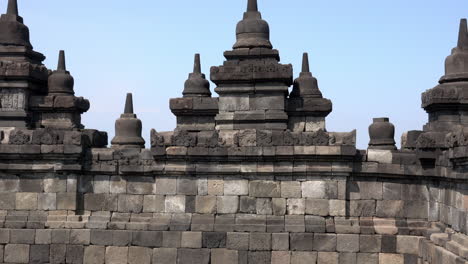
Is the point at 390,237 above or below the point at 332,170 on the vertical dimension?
below

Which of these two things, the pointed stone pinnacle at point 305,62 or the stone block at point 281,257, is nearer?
the stone block at point 281,257

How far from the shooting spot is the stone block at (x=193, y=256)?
1293 cm

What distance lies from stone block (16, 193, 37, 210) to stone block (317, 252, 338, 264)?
20.5ft

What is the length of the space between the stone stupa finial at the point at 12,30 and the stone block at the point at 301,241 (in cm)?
765

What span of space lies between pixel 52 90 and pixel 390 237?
821 cm

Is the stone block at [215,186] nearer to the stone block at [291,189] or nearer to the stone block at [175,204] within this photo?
the stone block at [175,204]

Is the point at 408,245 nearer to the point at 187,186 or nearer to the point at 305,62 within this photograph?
the point at 187,186

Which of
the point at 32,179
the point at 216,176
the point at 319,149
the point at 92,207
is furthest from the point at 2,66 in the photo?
the point at 319,149

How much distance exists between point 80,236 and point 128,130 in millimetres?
3569

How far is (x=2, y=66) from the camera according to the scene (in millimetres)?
14180

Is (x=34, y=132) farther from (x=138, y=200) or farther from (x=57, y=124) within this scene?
(x=138, y=200)

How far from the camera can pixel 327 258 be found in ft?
41.4

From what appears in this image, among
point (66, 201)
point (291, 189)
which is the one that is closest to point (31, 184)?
point (66, 201)

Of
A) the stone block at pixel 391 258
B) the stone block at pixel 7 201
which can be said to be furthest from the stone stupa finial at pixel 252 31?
the stone block at pixel 7 201
